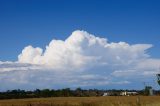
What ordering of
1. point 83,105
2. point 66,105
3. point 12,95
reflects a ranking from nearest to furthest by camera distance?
point 83,105, point 66,105, point 12,95

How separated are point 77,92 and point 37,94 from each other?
47.6ft

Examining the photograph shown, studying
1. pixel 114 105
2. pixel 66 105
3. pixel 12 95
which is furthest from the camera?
pixel 12 95

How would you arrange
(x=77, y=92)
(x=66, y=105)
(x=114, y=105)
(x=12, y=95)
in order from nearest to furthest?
1. (x=114, y=105)
2. (x=66, y=105)
3. (x=12, y=95)
4. (x=77, y=92)

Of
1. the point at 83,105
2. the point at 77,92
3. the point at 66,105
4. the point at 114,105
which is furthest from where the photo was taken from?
the point at 77,92

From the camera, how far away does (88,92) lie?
140 meters

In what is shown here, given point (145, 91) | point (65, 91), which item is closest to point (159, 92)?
point (145, 91)

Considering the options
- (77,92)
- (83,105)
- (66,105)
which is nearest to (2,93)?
(77,92)

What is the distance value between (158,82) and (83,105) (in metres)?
16.8

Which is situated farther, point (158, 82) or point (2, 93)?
point (2, 93)

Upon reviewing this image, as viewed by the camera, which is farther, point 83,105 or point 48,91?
point 48,91

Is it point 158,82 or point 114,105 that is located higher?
point 158,82

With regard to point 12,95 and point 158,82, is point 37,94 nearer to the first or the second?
point 12,95

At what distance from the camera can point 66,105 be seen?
66438mm

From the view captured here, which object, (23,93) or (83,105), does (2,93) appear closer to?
(23,93)
